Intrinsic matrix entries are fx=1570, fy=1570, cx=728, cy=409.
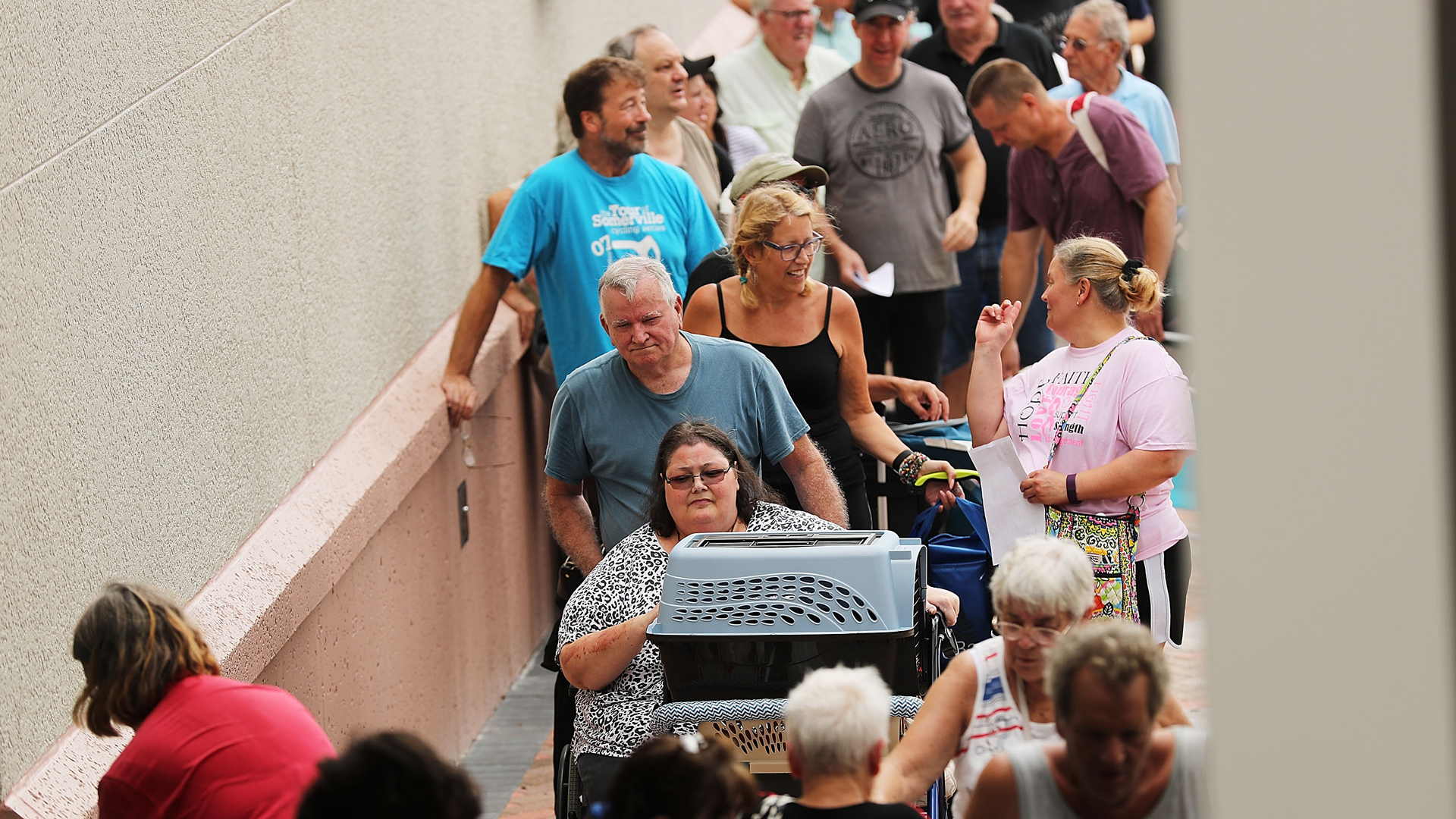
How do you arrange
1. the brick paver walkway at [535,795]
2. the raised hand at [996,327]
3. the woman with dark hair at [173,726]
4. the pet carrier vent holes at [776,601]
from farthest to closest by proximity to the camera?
the brick paver walkway at [535,795], the raised hand at [996,327], the pet carrier vent holes at [776,601], the woman with dark hair at [173,726]

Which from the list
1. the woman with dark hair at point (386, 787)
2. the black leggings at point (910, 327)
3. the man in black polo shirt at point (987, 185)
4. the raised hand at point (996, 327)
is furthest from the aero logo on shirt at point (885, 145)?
the woman with dark hair at point (386, 787)

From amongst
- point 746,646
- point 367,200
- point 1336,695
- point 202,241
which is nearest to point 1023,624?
point 746,646

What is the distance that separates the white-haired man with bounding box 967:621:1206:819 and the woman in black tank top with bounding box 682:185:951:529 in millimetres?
2056

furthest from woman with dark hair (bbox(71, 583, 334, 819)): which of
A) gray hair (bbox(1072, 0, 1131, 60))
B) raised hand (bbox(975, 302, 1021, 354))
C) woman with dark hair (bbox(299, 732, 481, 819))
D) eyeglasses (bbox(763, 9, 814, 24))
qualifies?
eyeglasses (bbox(763, 9, 814, 24))

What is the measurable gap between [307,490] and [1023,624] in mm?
2570

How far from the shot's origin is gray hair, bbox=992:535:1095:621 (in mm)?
2791

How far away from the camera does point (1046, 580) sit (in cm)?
280

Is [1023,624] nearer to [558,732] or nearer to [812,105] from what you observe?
[558,732]

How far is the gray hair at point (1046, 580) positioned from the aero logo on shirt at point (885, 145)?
409 centimetres

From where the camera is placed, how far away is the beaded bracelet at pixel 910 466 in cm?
458

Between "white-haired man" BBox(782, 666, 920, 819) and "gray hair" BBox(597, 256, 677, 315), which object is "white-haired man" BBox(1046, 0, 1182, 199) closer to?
"gray hair" BBox(597, 256, 677, 315)

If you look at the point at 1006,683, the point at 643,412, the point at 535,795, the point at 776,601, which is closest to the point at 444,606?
the point at 535,795

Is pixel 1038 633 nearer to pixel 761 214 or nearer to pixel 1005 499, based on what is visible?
pixel 1005 499

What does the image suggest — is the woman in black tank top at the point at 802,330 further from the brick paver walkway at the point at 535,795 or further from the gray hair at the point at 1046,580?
the gray hair at the point at 1046,580
